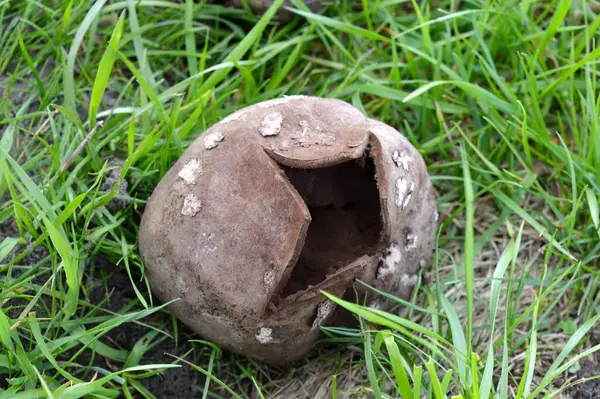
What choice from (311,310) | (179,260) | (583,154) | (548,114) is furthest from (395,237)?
(548,114)

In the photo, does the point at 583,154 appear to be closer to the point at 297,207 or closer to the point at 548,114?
the point at 548,114

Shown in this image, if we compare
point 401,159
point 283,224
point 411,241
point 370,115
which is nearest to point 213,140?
point 283,224

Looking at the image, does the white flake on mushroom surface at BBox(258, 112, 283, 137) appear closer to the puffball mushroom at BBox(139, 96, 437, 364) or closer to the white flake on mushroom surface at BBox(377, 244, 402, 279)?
the puffball mushroom at BBox(139, 96, 437, 364)

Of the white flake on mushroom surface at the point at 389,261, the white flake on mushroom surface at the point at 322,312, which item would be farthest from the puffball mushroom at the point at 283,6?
the white flake on mushroom surface at the point at 322,312

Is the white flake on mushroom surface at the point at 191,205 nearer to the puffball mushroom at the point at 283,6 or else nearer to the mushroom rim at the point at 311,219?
the mushroom rim at the point at 311,219

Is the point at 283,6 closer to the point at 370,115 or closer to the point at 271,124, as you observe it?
the point at 370,115

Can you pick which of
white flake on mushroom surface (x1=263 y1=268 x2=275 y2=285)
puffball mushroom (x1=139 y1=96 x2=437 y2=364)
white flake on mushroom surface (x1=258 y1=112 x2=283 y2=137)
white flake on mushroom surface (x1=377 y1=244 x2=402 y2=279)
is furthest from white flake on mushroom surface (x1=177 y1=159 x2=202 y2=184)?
white flake on mushroom surface (x1=377 y1=244 x2=402 y2=279)
